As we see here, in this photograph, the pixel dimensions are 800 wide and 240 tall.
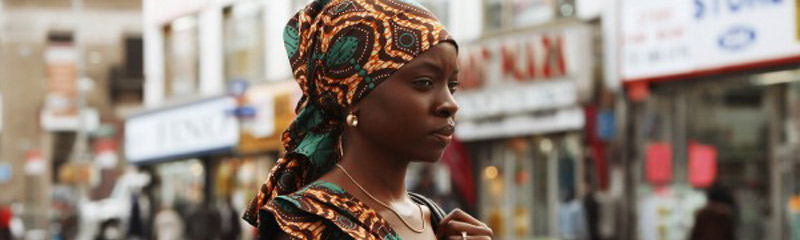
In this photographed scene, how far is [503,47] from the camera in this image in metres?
23.6

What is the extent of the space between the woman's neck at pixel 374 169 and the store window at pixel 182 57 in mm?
32876

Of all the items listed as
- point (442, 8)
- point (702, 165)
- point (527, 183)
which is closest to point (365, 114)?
point (702, 165)

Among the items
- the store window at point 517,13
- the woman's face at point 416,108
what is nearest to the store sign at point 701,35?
the store window at point 517,13

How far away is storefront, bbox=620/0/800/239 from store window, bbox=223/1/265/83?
41.5 feet

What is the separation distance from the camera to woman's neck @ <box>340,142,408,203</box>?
10.2ft

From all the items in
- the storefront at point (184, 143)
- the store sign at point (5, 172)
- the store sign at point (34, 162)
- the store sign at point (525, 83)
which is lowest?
the store sign at point (5, 172)

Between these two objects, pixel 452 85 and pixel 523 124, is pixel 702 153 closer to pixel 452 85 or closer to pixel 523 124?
pixel 523 124

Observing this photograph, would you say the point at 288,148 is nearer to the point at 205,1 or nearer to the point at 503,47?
the point at 503,47

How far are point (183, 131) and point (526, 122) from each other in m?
14.5

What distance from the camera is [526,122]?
2291 centimetres

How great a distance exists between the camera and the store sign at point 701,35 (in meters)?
17.5

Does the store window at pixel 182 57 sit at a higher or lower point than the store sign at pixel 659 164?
higher

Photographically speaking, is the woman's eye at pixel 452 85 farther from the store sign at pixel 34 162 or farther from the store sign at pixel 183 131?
the store sign at pixel 34 162

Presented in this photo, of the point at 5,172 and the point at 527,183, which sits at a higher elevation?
the point at 527,183
